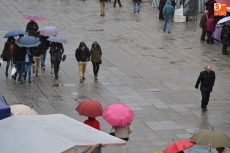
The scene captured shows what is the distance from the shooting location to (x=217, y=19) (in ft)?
91.3

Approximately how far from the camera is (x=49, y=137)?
915 centimetres

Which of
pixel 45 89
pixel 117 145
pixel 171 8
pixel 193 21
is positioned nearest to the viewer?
pixel 117 145

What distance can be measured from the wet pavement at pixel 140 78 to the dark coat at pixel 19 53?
29.1 inches

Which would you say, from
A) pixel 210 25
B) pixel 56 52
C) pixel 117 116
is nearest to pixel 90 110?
pixel 117 116

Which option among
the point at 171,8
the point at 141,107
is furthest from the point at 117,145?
the point at 171,8

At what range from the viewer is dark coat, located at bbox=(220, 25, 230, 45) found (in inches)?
998

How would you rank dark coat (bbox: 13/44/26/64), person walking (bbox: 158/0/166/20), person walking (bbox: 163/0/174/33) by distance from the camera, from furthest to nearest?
person walking (bbox: 158/0/166/20), person walking (bbox: 163/0/174/33), dark coat (bbox: 13/44/26/64)

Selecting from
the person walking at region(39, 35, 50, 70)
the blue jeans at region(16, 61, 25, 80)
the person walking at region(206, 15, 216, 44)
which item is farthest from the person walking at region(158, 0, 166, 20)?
the blue jeans at region(16, 61, 25, 80)

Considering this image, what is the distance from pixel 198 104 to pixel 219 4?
30.4 ft

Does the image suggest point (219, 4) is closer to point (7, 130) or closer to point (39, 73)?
point (39, 73)

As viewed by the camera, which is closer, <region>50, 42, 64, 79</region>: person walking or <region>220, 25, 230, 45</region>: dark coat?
<region>50, 42, 64, 79</region>: person walking

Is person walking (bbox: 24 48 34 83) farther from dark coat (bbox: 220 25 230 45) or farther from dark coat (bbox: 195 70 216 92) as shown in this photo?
dark coat (bbox: 220 25 230 45)

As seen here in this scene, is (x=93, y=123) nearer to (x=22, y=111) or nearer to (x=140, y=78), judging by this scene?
(x=22, y=111)

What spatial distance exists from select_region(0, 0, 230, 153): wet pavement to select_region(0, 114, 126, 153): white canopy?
4.83m
